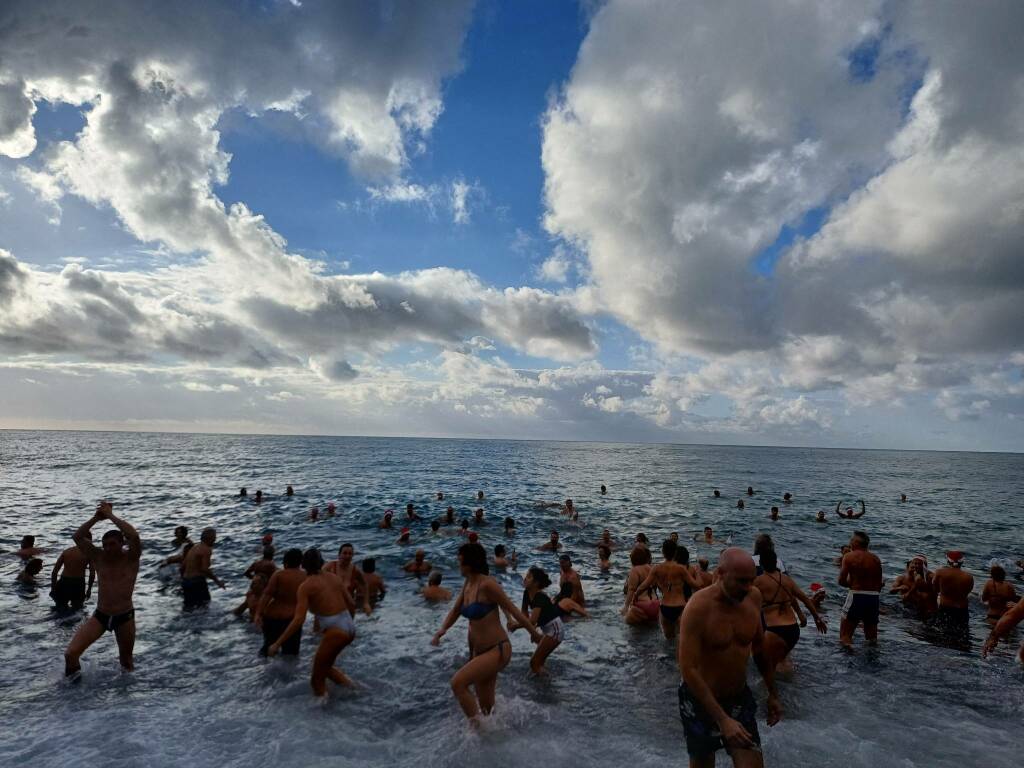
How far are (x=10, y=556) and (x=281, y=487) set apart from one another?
25.8 meters

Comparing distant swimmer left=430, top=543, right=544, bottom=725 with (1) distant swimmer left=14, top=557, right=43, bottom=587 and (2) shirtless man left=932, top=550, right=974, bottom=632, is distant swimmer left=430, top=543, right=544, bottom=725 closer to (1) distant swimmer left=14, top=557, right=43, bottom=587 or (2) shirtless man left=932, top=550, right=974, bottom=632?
(2) shirtless man left=932, top=550, right=974, bottom=632

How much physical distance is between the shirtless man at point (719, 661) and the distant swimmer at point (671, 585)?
218 inches

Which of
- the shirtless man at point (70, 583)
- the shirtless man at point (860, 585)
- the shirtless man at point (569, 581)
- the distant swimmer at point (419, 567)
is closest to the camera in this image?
the shirtless man at point (860, 585)

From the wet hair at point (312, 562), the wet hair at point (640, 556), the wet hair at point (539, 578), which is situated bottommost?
the wet hair at point (640, 556)

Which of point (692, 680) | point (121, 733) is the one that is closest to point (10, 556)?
point (121, 733)

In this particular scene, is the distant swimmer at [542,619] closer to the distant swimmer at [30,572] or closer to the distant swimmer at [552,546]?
the distant swimmer at [552,546]

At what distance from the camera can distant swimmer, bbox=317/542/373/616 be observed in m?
10.9

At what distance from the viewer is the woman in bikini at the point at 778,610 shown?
763 centimetres

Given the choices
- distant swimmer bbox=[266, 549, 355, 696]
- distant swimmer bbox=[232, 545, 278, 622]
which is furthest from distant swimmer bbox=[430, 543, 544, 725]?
distant swimmer bbox=[232, 545, 278, 622]

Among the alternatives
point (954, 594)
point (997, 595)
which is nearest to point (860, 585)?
point (954, 594)

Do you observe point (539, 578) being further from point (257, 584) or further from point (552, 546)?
point (552, 546)

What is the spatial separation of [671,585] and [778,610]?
7.65 feet

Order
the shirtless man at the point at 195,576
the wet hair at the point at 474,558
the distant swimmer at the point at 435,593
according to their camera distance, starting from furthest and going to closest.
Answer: the distant swimmer at the point at 435,593 → the shirtless man at the point at 195,576 → the wet hair at the point at 474,558

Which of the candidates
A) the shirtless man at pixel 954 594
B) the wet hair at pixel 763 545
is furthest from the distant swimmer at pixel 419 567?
the shirtless man at pixel 954 594
